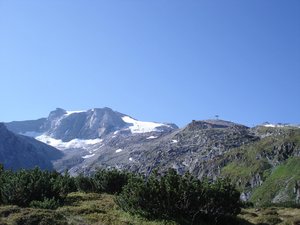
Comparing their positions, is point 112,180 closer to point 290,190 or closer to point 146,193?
point 146,193

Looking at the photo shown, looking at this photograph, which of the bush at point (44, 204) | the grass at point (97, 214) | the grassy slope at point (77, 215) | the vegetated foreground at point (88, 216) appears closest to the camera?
the grassy slope at point (77, 215)

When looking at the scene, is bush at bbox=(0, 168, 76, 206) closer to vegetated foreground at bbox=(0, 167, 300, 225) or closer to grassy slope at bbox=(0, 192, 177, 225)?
vegetated foreground at bbox=(0, 167, 300, 225)

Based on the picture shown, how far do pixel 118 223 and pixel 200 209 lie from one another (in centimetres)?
700

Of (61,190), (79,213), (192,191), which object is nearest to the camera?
(79,213)

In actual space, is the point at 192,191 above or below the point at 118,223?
above

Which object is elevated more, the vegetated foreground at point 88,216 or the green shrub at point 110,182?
the green shrub at point 110,182

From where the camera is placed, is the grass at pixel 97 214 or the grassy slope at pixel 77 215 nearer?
the grassy slope at pixel 77 215

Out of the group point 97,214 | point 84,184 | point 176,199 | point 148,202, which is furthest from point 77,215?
point 84,184

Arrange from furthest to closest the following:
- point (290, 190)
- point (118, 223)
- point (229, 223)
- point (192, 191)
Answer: point (290, 190) → point (229, 223) → point (192, 191) → point (118, 223)

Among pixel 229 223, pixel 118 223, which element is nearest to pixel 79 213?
pixel 118 223

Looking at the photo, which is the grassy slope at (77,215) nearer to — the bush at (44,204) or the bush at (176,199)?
the bush at (44,204)

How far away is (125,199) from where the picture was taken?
29.1 m

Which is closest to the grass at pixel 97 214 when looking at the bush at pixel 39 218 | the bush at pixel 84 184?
the bush at pixel 39 218

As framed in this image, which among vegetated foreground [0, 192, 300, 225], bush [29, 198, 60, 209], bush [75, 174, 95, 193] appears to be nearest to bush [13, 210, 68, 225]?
vegetated foreground [0, 192, 300, 225]
